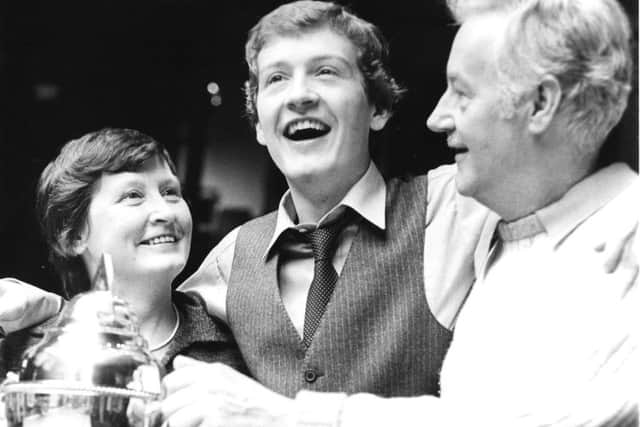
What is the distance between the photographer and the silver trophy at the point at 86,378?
1.13m

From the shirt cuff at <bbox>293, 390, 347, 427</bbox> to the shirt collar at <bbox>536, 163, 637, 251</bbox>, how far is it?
318 millimetres

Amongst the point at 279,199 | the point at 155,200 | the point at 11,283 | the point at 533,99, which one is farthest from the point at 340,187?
the point at 11,283

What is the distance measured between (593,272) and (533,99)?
8.3 inches

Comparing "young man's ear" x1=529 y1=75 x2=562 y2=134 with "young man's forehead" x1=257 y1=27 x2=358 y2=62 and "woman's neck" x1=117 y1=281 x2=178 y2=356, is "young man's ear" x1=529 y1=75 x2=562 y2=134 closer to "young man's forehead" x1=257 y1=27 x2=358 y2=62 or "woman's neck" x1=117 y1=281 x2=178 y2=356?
"young man's forehead" x1=257 y1=27 x2=358 y2=62

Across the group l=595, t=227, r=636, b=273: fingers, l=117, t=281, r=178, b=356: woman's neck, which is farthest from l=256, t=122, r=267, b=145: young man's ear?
l=595, t=227, r=636, b=273: fingers

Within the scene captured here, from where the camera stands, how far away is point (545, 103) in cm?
119

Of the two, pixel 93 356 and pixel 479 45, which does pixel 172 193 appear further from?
pixel 479 45

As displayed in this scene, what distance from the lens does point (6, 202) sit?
67.6 inches

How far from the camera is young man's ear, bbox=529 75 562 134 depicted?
1176mm

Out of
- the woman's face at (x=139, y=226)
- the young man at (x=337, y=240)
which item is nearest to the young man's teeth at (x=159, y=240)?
the woman's face at (x=139, y=226)

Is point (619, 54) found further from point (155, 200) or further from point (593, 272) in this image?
point (155, 200)

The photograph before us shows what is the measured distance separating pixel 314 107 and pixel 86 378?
548 mm

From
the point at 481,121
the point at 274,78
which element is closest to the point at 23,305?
the point at 274,78

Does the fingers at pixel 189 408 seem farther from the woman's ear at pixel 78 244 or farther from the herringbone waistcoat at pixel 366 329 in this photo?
the woman's ear at pixel 78 244
